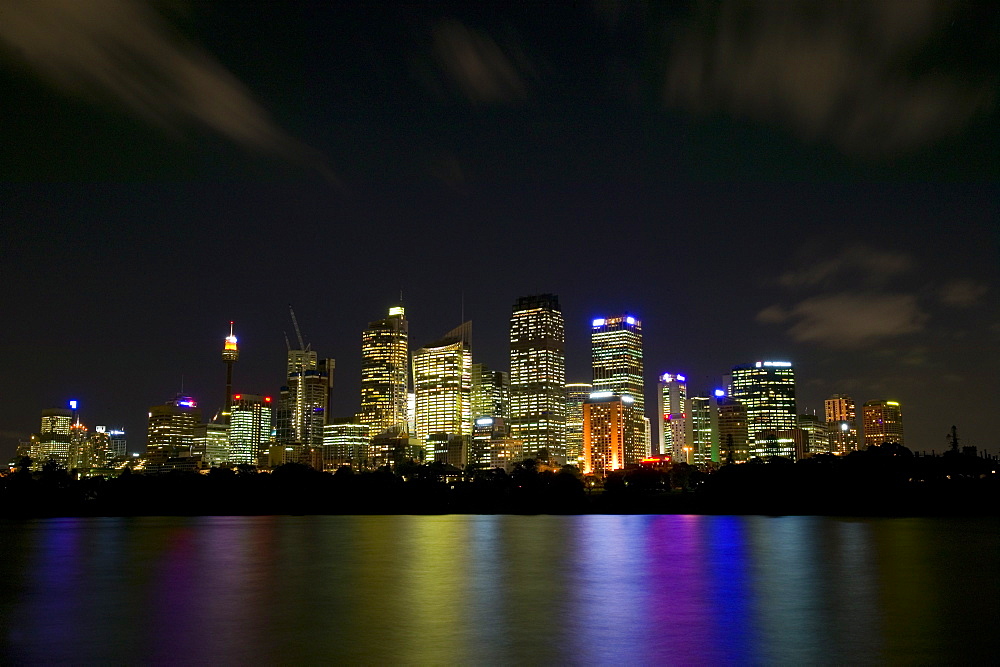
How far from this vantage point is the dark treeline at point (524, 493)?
163 m

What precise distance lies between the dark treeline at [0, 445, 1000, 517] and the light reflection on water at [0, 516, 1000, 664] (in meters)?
83.5

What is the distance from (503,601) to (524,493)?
14328 centimetres

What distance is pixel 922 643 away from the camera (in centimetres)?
3322

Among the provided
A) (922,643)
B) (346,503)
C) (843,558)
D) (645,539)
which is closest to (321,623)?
(922,643)

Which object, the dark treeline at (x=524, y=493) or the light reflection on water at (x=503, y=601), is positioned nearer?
the light reflection on water at (x=503, y=601)

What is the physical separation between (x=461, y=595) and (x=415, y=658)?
17.0 m

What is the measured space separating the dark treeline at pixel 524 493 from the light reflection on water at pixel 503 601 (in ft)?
274

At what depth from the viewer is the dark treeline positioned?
16312 cm

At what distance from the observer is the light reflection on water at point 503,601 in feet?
105

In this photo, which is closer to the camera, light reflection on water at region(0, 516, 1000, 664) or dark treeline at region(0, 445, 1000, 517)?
light reflection on water at region(0, 516, 1000, 664)

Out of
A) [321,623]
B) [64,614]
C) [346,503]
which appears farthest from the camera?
[346,503]

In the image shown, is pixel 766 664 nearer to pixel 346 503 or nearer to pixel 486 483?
pixel 346 503

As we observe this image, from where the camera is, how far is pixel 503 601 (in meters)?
45.1

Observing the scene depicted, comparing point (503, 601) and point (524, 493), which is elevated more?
point (503, 601)
